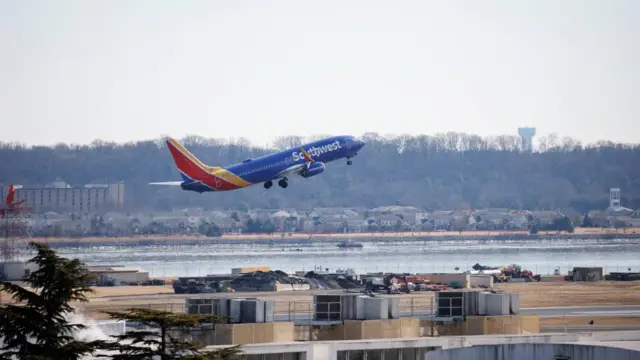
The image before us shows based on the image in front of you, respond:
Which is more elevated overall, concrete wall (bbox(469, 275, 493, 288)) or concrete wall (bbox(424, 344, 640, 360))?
concrete wall (bbox(469, 275, 493, 288))

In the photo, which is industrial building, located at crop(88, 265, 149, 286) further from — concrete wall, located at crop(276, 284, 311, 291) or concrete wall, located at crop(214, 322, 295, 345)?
concrete wall, located at crop(214, 322, 295, 345)

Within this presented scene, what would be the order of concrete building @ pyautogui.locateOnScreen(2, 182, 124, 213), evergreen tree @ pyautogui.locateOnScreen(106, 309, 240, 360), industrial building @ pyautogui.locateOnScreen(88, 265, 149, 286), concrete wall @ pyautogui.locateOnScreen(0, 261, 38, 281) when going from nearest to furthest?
evergreen tree @ pyautogui.locateOnScreen(106, 309, 240, 360)
concrete wall @ pyautogui.locateOnScreen(0, 261, 38, 281)
industrial building @ pyautogui.locateOnScreen(88, 265, 149, 286)
concrete building @ pyautogui.locateOnScreen(2, 182, 124, 213)

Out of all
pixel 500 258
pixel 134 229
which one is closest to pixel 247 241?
pixel 134 229

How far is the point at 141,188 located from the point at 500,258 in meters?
58.6

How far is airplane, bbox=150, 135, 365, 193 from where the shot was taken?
107m

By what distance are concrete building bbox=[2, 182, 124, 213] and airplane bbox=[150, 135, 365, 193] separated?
42911 millimetres

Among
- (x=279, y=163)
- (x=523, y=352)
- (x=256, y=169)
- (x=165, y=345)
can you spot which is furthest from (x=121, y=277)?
(x=165, y=345)

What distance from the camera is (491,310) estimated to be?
49938 mm

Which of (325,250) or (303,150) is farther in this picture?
(325,250)

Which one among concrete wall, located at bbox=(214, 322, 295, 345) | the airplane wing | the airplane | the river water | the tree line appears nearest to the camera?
the tree line

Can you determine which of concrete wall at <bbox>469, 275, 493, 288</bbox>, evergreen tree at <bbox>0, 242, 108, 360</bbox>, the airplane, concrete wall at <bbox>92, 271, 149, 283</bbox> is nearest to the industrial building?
concrete wall at <bbox>92, 271, 149, 283</bbox>

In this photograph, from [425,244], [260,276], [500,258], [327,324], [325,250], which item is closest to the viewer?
[327,324]

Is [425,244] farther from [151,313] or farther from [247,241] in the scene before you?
[151,313]

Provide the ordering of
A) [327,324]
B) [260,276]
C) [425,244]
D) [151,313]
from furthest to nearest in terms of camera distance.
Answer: [425,244]
[260,276]
[327,324]
[151,313]
